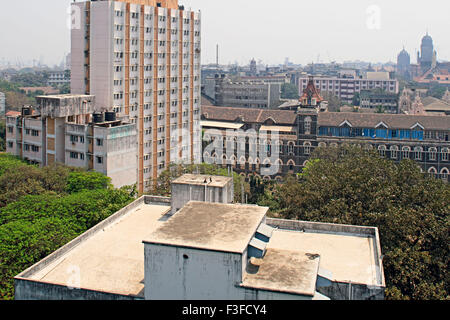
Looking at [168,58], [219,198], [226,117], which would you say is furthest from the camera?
[226,117]

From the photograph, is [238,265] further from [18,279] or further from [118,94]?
[118,94]

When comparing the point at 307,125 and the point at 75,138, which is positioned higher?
the point at 307,125

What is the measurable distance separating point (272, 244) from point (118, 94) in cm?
2873

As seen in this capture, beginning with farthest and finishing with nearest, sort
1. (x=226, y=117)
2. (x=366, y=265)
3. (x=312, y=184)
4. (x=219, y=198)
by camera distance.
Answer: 1. (x=226, y=117)
2. (x=312, y=184)
3. (x=219, y=198)
4. (x=366, y=265)

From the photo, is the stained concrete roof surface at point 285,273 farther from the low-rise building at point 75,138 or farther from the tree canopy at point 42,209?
Answer: the low-rise building at point 75,138

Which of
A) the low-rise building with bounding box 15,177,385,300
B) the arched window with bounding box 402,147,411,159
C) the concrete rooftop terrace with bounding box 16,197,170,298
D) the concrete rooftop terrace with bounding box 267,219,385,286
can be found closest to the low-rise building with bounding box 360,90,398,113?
the arched window with bounding box 402,147,411,159

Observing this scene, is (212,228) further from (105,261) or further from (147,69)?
(147,69)

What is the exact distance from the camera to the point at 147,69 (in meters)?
48.6

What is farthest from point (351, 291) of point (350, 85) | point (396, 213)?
point (350, 85)

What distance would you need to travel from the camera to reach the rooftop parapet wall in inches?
1513

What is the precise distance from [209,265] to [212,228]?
184 centimetres

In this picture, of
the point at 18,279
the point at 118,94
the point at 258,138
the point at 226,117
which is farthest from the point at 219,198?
the point at 226,117

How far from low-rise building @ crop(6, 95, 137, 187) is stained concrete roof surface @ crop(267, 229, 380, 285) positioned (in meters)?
18.4

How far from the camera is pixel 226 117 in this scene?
209 feet
